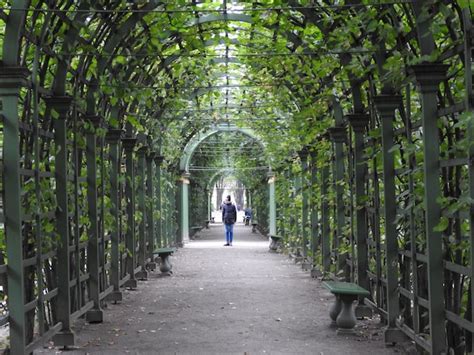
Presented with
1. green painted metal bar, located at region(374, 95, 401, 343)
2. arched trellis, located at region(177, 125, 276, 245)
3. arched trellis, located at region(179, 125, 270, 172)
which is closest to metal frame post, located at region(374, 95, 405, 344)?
green painted metal bar, located at region(374, 95, 401, 343)

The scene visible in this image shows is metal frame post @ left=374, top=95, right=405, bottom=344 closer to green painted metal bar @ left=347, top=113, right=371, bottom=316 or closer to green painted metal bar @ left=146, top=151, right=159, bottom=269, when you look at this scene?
green painted metal bar @ left=347, top=113, right=371, bottom=316

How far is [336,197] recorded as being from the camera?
10.8 m

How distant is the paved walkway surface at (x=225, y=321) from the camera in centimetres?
707

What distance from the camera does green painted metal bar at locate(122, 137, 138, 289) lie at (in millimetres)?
11844

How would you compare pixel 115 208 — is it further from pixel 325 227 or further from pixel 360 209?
pixel 325 227

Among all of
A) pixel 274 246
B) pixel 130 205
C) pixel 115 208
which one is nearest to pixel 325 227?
pixel 130 205

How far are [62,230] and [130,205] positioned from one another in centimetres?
473

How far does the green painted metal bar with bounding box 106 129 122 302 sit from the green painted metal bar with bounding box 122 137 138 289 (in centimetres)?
106

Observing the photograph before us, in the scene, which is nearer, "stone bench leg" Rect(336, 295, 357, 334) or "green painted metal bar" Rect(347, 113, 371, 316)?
"stone bench leg" Rect(336, 295, 357, 334)

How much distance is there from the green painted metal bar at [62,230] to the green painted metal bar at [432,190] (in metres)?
3.46

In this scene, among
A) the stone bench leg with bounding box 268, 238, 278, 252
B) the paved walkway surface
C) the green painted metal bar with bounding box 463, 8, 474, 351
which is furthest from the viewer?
the stone bench leg with bounding box 268, 238, 278, 252

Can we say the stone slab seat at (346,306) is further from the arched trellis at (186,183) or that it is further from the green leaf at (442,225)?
the arched trellis at (186,183)

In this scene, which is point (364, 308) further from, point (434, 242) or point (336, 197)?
point (434, 242)

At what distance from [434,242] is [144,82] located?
25.4 ft
